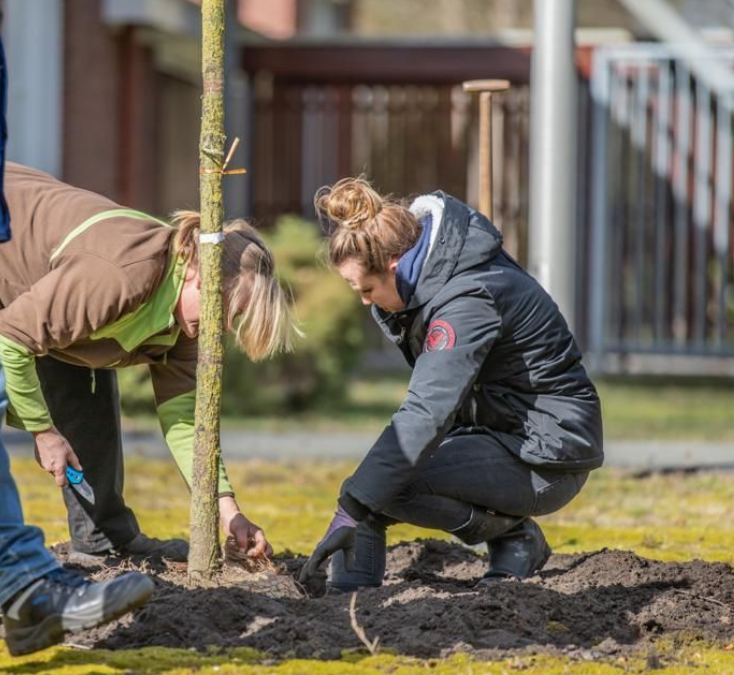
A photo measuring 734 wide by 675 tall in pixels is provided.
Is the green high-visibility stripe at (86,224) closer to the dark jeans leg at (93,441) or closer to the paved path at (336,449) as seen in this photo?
the dark jeans leg at (93,441)

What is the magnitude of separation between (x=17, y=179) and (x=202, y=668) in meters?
1.73

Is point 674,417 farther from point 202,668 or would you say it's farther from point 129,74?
point 202,668

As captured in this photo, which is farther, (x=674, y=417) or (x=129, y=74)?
(x=129, y=74)

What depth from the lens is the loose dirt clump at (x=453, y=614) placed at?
3.83 meters

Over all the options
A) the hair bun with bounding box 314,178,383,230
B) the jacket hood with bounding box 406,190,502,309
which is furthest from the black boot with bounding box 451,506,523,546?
the hair bun with bounding box 314,178,383,230

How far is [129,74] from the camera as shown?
1478 centimetres

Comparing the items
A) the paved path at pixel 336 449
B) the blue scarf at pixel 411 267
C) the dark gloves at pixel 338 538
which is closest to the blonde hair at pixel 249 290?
the blue scarf at pixel 411 267

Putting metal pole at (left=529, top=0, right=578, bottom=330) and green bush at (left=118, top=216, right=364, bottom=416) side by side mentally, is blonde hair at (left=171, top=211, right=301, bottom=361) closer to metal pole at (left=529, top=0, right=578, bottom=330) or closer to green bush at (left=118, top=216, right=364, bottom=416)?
metal pole at (left=529, top=0, right=578, bottom=330)

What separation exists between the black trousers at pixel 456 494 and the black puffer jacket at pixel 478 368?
7 cm

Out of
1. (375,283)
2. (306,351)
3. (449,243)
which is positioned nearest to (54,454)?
(375,283)

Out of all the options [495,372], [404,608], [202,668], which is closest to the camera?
[202,668]

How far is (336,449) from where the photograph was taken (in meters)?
9.03

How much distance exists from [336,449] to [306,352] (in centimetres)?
235

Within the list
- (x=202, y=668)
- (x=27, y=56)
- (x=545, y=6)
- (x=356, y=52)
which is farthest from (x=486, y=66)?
(x=202, y=668)
